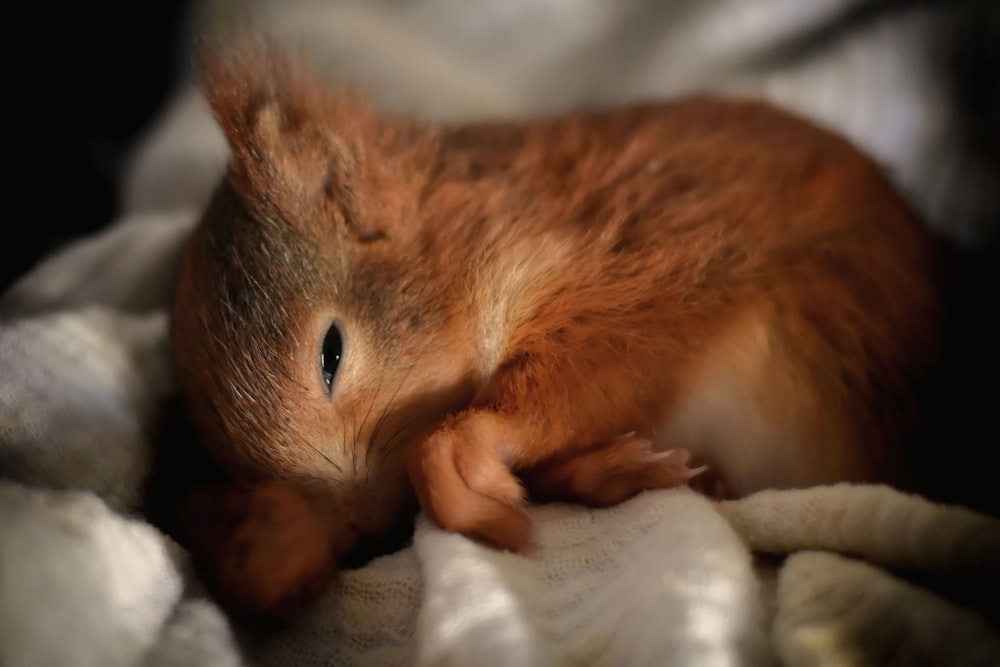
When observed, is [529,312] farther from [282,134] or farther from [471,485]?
[282,134]

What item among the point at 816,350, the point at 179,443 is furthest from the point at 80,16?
the point at 816,350

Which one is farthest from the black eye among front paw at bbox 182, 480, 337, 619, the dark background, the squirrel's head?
the dark background

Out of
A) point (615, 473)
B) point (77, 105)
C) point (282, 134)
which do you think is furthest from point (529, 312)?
point (77, 105)

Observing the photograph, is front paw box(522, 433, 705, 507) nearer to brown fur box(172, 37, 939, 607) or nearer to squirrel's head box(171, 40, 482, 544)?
brown fur box(172, 37, 939, 607)

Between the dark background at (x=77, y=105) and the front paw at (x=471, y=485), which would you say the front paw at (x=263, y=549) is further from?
the dark background at (x=77, y=105)

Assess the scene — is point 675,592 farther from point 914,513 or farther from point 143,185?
point 143,185

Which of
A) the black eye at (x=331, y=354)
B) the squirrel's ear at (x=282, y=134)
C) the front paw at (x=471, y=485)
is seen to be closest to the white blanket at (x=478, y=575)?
the front paw at (x=471, y=485)
